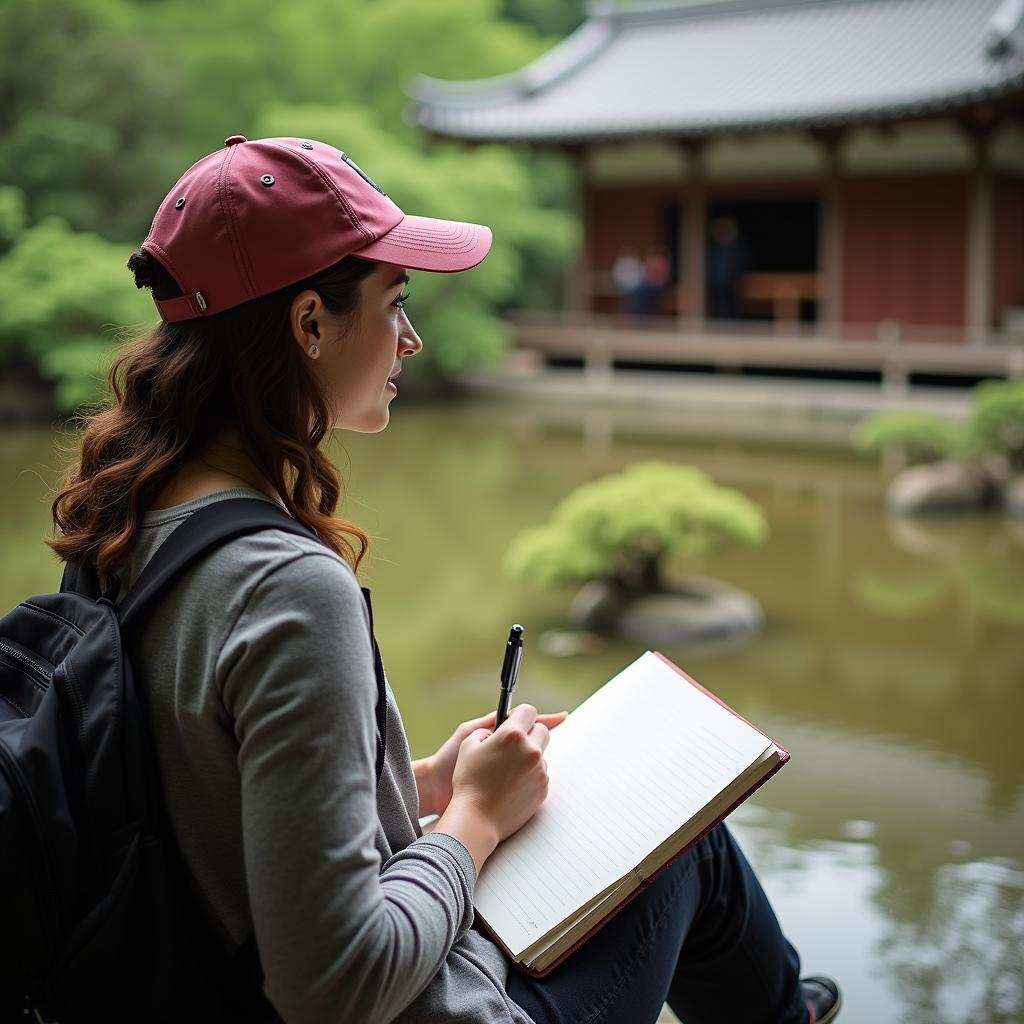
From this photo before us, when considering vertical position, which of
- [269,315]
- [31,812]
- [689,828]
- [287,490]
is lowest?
[689,828]

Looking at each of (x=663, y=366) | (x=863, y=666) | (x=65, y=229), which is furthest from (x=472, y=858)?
(x=663, y=366)

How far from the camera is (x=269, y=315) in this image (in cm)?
94

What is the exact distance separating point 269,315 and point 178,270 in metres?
0.07

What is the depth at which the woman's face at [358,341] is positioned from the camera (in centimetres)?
95

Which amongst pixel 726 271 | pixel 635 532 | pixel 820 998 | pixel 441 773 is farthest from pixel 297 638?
pixel 726 271

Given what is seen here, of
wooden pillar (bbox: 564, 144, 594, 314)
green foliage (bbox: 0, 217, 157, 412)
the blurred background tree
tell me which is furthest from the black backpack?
wooden pillar (bbox: 564, 144, 594, 314)

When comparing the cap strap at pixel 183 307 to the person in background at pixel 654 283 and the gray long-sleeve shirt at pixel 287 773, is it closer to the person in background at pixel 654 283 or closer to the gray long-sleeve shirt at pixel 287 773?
the gray long-sleeve shirt at pixel 287 773

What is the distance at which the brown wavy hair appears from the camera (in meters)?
0.94

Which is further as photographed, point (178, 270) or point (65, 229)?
point (65, 229)

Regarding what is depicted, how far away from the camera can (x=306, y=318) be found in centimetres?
94

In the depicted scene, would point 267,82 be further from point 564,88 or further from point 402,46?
point 564,88

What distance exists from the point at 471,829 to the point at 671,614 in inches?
127

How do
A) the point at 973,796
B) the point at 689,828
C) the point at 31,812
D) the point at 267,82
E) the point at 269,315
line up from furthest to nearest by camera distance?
the point at 267,82, the point at 973,796, the point at 689,828, the point at 269,315, the point at 31,812

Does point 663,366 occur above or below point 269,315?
below
